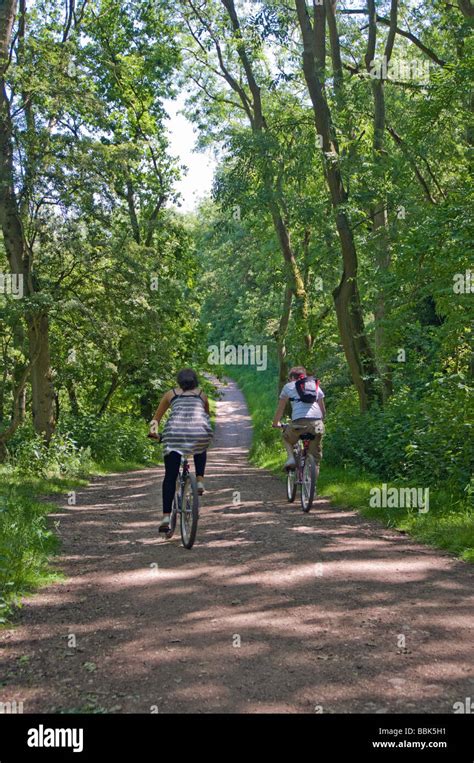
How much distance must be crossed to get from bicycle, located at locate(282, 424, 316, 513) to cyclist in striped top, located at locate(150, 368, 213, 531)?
100 inches

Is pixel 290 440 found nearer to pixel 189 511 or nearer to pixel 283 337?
pixel 189 511

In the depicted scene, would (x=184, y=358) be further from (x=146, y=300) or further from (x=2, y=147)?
(x=2, y=147)

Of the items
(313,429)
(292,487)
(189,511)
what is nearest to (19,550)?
(189,511)

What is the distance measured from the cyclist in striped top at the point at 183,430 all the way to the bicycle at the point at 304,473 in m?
2.55

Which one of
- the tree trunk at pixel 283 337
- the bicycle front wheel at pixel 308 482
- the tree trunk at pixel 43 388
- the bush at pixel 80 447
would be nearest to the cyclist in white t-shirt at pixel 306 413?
the bicycle front wheel at pixel 308 482

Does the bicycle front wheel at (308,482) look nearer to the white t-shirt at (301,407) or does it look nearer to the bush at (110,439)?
the white t-shirt at (301,407)

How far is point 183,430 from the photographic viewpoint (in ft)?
27.0

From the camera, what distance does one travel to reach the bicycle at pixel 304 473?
10575 mm

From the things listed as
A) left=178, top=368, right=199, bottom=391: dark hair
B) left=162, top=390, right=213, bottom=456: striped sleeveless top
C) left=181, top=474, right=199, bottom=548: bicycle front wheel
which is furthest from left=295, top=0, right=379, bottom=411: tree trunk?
left=181, top=474, right=199, bottom=548: bicycle front wheel

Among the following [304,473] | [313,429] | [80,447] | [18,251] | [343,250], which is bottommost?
[80,447]

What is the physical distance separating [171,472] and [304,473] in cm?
307

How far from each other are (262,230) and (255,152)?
10093mm
